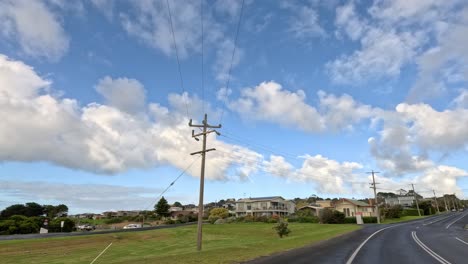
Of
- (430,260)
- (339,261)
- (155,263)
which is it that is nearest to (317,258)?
(339,261)

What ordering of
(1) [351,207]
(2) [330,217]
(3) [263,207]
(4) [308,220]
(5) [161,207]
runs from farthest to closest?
(3) [263,207] → (5) [161,207] → (1) [351,207] → (4) [308,220] → (2) [330,217]

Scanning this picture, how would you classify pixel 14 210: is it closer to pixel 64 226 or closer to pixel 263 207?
pixel 64 226

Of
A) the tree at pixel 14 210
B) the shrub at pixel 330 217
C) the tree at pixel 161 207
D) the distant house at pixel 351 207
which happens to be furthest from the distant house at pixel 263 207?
the tree at pixel 14 210

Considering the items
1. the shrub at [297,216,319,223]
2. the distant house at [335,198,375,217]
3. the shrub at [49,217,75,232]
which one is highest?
the distant house at [335,198,375,217]

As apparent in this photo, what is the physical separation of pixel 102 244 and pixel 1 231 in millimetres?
36871

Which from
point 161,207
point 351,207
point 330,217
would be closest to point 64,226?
point 161,207

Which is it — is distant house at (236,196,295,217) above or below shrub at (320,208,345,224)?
above

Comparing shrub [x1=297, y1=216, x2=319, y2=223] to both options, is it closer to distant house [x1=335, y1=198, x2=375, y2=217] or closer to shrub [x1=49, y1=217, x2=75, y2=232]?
distant house [x1=335, y1=198, x2=375, y2=217]

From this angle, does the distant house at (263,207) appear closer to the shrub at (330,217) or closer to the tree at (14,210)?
the shrub at (330,217)

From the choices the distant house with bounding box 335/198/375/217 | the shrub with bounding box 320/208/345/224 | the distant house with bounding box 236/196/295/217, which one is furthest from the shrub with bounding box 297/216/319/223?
the distant house with bounding box 236/196/295/217

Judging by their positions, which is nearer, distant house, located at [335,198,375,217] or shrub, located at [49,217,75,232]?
shrub, located at [49,217,75,232]

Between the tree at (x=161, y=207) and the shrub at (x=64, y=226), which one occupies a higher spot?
the tree at (x=161, y=207)

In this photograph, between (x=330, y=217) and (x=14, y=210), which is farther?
(x=14, y=210)

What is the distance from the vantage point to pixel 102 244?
126 ft
